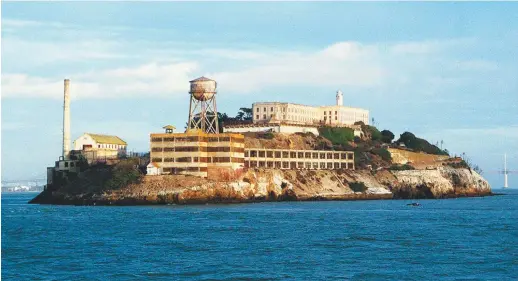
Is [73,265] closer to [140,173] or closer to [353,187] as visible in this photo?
[140,173]

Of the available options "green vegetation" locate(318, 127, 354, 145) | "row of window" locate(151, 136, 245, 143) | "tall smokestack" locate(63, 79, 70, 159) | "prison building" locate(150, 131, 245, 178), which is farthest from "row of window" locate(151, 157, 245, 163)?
"green vegetation" locate(318, 127, 354, 145)

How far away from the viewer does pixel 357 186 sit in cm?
16462

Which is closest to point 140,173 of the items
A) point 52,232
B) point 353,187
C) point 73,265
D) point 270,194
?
point 270,194

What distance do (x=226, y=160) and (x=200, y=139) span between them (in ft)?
18.2

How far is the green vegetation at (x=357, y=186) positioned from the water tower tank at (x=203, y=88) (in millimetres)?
33438

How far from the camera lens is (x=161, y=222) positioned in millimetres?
89125

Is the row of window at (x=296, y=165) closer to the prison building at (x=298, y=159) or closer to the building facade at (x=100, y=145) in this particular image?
the prison building at (x=298, y=159)

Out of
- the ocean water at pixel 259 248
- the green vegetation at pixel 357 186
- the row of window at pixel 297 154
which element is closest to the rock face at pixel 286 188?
the green vegetation at pixel 357 186

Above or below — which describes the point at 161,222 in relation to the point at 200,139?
below

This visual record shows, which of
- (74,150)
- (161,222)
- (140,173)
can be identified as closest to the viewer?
(161,222)

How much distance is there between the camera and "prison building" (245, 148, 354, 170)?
157 meters

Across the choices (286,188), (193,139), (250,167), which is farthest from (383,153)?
(193,139)

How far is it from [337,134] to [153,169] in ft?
212

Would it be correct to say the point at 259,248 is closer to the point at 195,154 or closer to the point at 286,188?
the point at 195,154
